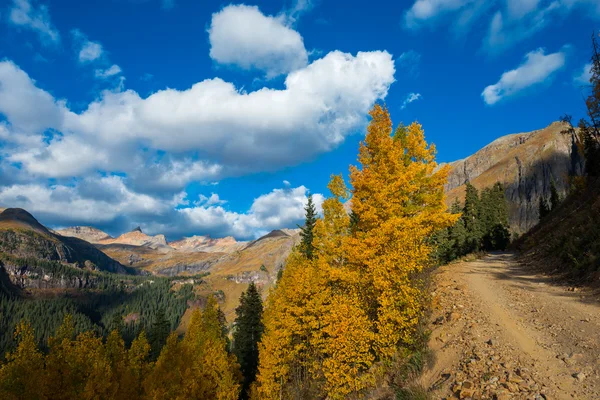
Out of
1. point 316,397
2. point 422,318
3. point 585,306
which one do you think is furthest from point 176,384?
point 585,306

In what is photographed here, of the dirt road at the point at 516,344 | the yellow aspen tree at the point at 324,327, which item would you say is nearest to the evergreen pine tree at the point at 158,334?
the yellow aspen tree at the point at 324,327

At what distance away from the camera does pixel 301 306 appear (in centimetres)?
2108

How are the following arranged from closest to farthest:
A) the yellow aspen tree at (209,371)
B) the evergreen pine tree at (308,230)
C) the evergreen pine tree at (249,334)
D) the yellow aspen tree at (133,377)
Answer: the yellow aspen tree at (133,377) → the yellow aspen tree at (209,371) → the evergreen pine tree at (308,230) → the evergreen pine tree at (249,334)

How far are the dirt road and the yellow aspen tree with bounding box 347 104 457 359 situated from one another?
1.97 meters

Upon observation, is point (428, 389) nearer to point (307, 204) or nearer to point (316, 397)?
point (316, 397)

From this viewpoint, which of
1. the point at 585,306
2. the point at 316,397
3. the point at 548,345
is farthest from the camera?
the point at 316,397

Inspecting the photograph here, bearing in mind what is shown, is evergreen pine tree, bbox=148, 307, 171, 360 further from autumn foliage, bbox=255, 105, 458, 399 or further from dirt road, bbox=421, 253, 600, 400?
dirt road, bbox=421, 253, 600, 400

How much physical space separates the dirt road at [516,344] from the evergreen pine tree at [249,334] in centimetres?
3583

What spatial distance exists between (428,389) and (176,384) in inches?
677

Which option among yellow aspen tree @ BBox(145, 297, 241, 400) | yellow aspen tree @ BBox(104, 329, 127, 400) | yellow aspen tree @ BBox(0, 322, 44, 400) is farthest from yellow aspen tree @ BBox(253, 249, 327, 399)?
yellow aspen tree @ BBox(0, 322, 44, 400)

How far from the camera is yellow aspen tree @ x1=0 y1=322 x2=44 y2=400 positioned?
15.4m

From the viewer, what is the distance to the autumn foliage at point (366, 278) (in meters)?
13.9

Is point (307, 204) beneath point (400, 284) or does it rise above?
above

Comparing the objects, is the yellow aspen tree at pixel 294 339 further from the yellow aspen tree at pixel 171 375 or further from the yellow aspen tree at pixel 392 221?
the yellow aspen tree at pixel 171 375
